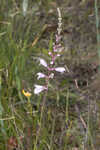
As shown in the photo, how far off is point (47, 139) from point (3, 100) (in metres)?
0.45

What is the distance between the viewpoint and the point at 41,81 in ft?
4.59

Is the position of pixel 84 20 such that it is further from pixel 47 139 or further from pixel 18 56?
pixel 47 139

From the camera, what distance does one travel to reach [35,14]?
2941mm

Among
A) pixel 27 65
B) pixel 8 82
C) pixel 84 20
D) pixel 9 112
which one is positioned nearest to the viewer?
pixel 9 112

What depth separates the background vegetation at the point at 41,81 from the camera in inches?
61.9

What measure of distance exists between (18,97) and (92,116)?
0.89 metres

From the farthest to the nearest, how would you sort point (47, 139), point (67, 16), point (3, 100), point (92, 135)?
point (67, 16)
point (3, 100)
point (47, 139)
point (92, 135)

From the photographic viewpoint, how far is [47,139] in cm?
149

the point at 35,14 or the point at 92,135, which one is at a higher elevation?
the point at 35,14

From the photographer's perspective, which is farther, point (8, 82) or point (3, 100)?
point (8, 82)

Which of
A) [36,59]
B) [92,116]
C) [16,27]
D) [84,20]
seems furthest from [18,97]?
[84,20]

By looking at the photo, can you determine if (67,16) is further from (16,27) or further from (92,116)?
(92,116)

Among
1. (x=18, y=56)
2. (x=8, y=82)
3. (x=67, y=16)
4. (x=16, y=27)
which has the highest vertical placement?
(x=67, y=16)

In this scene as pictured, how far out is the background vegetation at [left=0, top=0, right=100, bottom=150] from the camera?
157 centimetres
